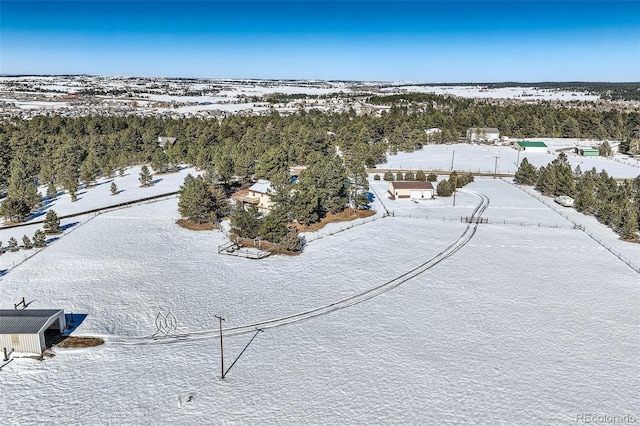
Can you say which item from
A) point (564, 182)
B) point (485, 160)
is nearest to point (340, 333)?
point (564, 182)

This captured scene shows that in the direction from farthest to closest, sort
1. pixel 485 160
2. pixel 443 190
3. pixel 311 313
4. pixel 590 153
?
pixel 590 153
pixel 485 160
pixel 443 190
pixel 311 313

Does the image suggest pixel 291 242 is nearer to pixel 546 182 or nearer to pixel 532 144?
pixel 546 182

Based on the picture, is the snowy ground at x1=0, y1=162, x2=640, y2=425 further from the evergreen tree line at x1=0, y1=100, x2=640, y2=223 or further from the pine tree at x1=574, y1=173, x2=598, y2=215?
the evergreen tree line at x1=0, y1=100, x2=640, y2=223

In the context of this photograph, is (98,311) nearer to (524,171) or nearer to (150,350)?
(150,350)

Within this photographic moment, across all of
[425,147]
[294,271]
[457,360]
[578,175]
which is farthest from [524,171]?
[457,360]

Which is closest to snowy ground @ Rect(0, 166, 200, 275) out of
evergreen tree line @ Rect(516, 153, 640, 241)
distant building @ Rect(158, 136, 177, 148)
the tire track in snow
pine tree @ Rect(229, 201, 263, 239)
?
distant building @ Rect(158, 136, 177, 148)

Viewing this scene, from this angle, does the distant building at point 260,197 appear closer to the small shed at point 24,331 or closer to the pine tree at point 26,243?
the pine tree at point 26,243
